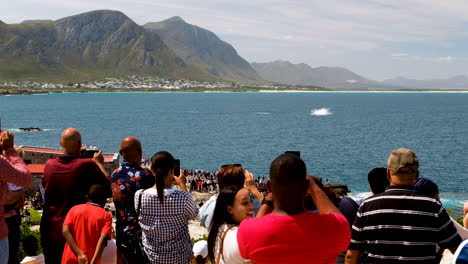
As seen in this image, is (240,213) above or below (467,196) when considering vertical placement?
above

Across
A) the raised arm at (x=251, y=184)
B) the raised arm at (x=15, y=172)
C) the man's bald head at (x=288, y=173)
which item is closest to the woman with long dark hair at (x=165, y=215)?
the raised arm at (x=251, y=184)

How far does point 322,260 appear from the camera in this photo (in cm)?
346

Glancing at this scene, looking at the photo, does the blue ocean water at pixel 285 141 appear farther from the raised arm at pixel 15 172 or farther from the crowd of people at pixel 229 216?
the raised arm at pixel 15 172

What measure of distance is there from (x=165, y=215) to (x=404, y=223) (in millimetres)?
2539

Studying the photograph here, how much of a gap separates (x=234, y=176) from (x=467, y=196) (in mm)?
46010

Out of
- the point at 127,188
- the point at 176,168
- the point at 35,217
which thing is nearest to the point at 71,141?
the point at 127,188

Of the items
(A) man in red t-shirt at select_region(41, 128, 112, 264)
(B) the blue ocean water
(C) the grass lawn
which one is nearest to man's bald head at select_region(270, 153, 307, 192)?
(A) man in red t-shirt at select_region(41, 128, 112, 264)

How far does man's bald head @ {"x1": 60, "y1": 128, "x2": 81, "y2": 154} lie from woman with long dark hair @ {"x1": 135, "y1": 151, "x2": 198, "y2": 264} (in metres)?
1.06

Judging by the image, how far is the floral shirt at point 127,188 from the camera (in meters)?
5.75

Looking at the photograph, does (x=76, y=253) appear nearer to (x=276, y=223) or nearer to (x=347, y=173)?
(x=276, y=223)

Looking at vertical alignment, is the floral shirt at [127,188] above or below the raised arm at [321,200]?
below

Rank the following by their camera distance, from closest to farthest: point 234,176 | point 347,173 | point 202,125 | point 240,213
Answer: point 240,213
point 234,176
point 347,173
point 202,125

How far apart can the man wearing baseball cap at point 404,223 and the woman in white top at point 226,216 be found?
1190 millimetres

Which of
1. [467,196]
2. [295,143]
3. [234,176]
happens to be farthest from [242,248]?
[295,143]
